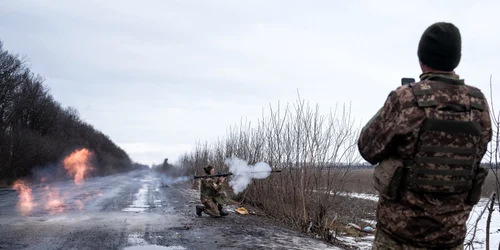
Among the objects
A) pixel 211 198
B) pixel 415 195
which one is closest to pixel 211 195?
pixel 211 198

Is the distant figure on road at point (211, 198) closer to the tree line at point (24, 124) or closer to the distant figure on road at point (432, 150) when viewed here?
the distant figure on road at point (432, 150)

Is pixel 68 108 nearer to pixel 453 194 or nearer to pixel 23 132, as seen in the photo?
pixel 23 132

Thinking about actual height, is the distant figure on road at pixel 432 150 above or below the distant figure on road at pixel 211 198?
above

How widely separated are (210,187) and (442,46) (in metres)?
10.5

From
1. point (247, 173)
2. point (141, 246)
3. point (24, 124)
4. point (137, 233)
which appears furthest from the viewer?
point (24, 124)

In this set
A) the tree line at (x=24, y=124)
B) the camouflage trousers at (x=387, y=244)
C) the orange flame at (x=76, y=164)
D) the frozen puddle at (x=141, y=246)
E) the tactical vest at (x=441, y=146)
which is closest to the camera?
the tactical vest at (x=441, y=146)

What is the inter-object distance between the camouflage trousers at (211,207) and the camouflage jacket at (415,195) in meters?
10.1

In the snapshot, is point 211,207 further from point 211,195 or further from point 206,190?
point 206,190

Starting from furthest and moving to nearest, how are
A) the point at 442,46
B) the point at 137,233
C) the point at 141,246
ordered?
the point at 137,233
the point at 141,246
the point at 442,46

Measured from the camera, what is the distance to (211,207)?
493 inches

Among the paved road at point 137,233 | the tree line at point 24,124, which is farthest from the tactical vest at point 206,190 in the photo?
the tree line at point 24,124

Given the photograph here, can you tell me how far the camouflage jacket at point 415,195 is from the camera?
2561 mm

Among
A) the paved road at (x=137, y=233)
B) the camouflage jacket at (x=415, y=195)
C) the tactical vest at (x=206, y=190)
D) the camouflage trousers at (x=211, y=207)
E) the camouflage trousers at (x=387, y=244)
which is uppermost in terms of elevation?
the camouflage jacket at (x=415, y=195)

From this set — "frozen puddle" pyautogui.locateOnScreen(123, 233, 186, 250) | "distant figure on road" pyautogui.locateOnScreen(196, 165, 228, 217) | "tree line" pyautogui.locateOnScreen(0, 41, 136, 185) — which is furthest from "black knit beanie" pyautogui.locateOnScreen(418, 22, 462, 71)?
"tree line" pyautogui.locateOnScreen(0, 41, 136, 185)
